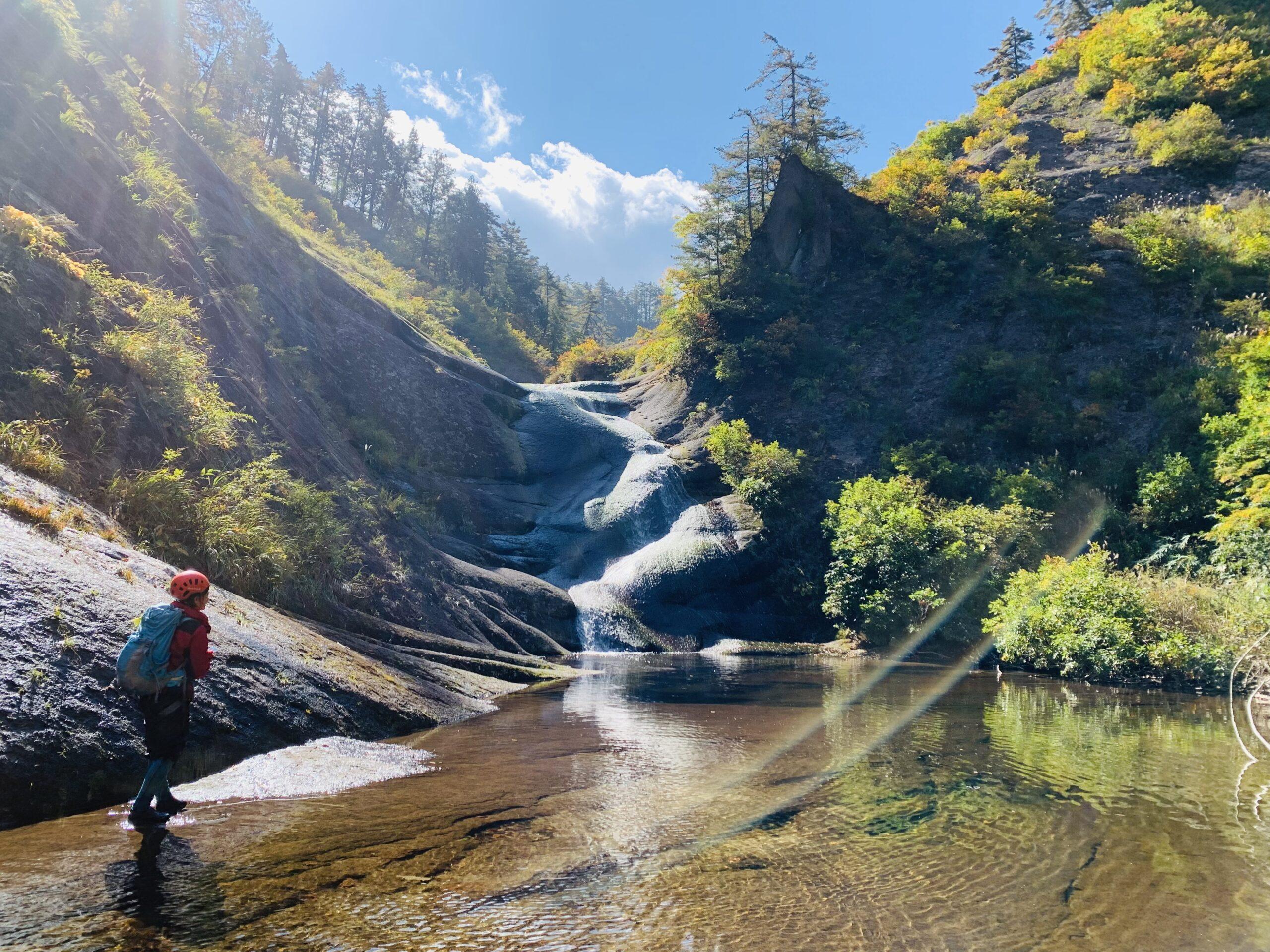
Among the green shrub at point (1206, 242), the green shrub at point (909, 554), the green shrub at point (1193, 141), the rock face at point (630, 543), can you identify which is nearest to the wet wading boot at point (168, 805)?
the rock face at point (630, 543)

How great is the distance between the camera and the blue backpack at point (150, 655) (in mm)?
4777

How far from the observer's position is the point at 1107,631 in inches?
563

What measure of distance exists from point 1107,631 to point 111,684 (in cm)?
1678

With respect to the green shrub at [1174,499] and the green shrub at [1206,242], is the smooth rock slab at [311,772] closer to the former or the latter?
the green shrub at [1174,499]

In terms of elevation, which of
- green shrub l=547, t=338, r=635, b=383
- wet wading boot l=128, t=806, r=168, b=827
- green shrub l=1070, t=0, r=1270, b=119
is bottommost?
wet wading boot l=128, t=806, r=168, b=827

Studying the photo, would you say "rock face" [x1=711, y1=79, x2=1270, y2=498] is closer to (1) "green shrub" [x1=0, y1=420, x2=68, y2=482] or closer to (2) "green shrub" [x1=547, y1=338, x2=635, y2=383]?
(2) "green shrub" [x1=547, y1=338, x2=635, y2=383]

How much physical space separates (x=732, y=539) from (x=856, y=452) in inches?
278

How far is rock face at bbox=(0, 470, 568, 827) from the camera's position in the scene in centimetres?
493

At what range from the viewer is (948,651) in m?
19.7

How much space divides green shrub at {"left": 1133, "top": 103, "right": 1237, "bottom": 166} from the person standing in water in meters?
→ 43.5

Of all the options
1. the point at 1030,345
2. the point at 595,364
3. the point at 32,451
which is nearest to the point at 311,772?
the point at 32,451

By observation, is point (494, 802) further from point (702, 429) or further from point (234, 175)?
point (234, 175)

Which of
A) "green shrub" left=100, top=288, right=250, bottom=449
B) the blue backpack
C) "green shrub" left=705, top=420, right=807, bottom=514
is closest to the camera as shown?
the blue backpack

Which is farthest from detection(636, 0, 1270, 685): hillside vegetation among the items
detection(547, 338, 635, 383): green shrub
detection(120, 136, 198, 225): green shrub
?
detection(120, 136, 198, 225): green shrub
